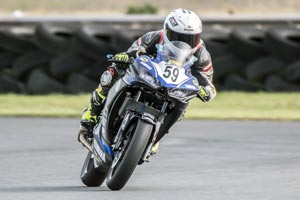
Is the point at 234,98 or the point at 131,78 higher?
the point at 131,78

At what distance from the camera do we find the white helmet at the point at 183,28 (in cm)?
745

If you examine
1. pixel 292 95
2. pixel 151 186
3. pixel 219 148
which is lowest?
pixel 292 95

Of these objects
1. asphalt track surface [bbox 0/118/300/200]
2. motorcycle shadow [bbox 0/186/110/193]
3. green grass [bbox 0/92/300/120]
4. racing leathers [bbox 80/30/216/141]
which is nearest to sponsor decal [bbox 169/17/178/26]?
racing leathers [bbox 80/30/216/141]

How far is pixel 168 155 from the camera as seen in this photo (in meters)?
10.1

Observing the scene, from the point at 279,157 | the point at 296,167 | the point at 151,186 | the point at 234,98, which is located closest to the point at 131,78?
the point at 151,186

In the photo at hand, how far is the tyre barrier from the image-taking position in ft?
56.1

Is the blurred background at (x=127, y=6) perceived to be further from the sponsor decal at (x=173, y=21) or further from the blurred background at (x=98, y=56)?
the sponsor decal at (x=173, y=21)

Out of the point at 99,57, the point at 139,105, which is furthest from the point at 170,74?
the point at 99,57

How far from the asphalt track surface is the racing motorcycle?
0.82 ft

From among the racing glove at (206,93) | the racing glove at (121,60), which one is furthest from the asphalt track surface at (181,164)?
the racing glove at (121,60)

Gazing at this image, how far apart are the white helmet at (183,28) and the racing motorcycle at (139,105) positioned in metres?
0.05

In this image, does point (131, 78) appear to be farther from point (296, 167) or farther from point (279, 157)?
point (279, 157)

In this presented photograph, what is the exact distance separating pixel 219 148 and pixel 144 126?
3628 mm

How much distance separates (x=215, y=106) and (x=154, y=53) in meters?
8.74
